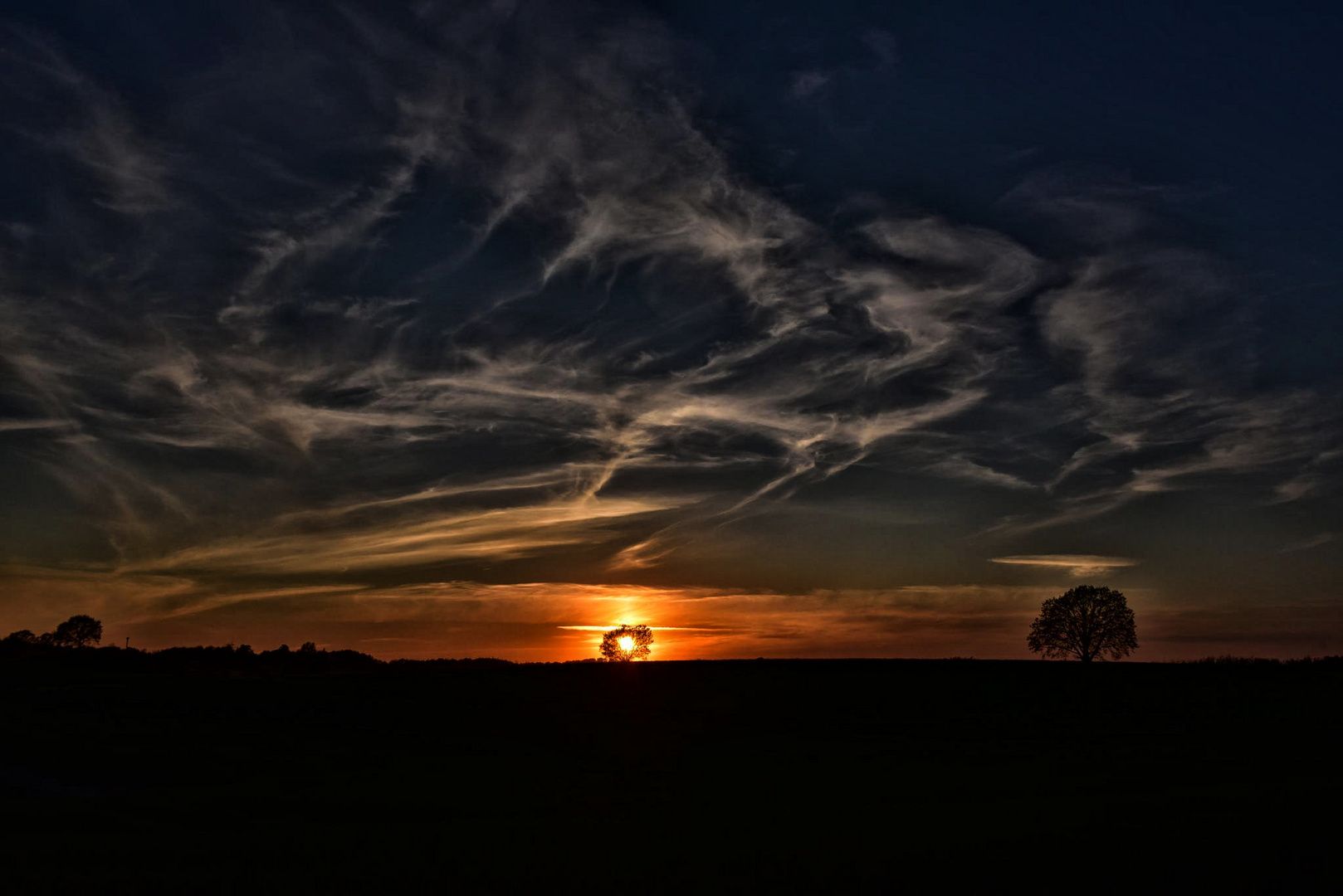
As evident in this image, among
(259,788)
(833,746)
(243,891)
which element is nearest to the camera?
(243,891)

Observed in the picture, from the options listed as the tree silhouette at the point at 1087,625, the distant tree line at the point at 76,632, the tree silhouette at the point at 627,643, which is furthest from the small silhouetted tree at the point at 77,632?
the tree silhouette at the point at 1087,625

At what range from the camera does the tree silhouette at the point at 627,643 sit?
146750 mm

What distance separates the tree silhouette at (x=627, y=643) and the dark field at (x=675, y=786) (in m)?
94.7

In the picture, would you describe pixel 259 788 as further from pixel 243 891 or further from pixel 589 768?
pixel 243 891

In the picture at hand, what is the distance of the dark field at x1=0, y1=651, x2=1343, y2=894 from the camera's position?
53.4ft

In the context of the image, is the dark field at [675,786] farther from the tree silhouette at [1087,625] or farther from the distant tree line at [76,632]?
the distant tree line at [76,632]

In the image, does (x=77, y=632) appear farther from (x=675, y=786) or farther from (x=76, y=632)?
(x=675, y=786)

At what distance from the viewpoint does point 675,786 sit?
25172mm

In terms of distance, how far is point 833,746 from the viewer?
3300 centimetres

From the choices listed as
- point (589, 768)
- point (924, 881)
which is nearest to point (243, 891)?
point (924, 881)

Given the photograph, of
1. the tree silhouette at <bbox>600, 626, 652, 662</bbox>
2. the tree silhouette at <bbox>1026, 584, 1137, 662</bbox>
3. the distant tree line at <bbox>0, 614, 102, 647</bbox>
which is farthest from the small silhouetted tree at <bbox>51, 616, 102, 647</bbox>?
the tree silhouette at <bbox>1026, 584, 1137, 662</bbox>

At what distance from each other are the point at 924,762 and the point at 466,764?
13.7m

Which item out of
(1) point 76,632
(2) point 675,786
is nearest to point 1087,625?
(2) point 675,786

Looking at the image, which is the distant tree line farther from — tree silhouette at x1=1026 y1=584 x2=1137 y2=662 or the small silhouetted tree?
tree silhouette at x1=1026 y1=584 x2=1137 y2=662
